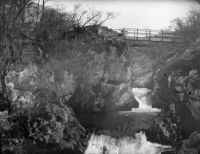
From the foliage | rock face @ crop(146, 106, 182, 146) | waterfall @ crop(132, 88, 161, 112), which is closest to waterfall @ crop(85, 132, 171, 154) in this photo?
rock face @ crop(146, 106, 182, 146)

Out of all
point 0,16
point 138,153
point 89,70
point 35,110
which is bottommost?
point 138,153

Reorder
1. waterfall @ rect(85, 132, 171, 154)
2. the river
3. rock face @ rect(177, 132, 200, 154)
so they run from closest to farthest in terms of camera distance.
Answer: rock face @ rect(177, 132, 200, 154) < waterfall @ rect(85, 132, 171, 154) < the river

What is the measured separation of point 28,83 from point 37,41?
6493 mm

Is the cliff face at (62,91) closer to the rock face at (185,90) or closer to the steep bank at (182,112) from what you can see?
the rock face at (185,90)

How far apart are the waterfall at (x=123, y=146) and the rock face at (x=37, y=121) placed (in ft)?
2.84

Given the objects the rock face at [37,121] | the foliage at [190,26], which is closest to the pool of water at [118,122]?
the rock face at [37,121]

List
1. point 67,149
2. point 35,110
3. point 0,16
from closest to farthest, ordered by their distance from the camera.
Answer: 1. point 67,149
2. point 35,110
3. point 0,16

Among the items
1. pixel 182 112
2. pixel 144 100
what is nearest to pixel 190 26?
pixel 144 100

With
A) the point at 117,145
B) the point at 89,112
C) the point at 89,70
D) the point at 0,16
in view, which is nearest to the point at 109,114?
the point at 89,112

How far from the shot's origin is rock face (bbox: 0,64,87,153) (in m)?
25.2

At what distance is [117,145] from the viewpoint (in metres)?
26.5

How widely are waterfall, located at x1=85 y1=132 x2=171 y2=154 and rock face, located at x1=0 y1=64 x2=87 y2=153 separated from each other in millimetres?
866

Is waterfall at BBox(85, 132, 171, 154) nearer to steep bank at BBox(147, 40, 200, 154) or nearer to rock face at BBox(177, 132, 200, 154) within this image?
steep bank at BBox(147, 40, 200, 154)

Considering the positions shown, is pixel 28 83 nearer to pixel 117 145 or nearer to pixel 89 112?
pixel 89 112
